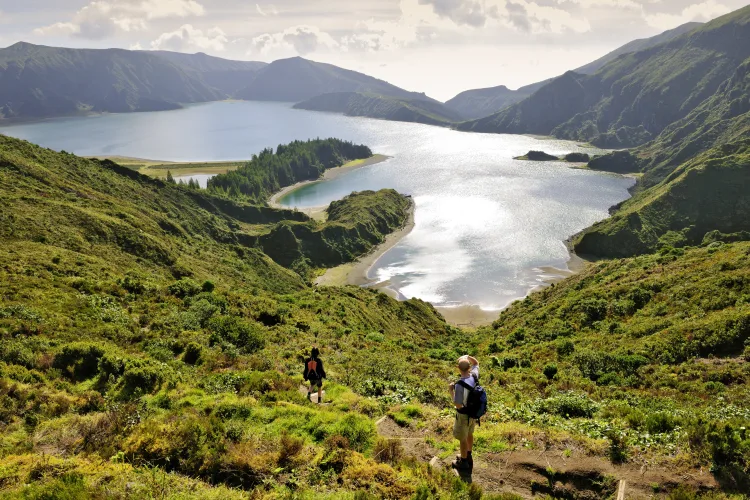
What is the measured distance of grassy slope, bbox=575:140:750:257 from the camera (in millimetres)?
96125

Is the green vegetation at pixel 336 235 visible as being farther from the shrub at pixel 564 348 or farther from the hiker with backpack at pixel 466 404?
the hiker with backpack at pixel 466 404

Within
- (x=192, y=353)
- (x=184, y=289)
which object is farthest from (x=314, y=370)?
(x=184, y=289)

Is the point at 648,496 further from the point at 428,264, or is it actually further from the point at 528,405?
the point at 428,264

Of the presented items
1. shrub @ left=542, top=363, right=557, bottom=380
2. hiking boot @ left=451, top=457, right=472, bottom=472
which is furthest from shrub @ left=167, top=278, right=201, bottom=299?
hiking boot @ left=451, top=457, right=472, bottom=472

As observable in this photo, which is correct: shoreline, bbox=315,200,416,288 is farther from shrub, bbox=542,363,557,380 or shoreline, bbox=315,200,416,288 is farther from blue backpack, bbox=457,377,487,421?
blue backpack, bbox=457,377,487,421

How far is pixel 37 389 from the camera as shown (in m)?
15.3

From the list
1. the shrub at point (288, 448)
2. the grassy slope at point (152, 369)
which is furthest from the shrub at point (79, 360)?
the shrub at point (288, 448)

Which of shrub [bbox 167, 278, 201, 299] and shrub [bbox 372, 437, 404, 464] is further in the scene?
shrub [bbox 167, 278, 201, 299]

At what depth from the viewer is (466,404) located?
10312 mm

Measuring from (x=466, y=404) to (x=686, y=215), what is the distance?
11620cm

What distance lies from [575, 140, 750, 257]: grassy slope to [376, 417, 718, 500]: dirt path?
97.0 metres

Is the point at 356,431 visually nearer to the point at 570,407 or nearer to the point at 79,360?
the point at 570,407

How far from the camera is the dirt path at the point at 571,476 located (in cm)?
997

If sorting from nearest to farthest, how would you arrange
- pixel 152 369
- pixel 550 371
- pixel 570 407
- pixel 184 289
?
pixel 570 407 < pixel 152 369 < pixel 550 371 < pixel 184 289
